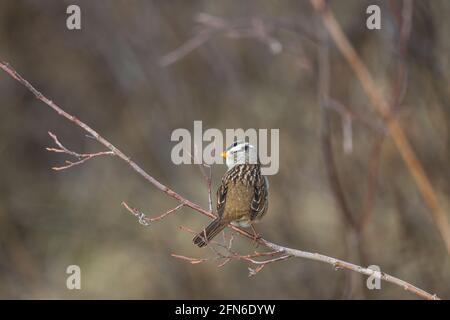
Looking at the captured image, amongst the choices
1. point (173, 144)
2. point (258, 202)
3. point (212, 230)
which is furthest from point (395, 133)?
point (173, 144)

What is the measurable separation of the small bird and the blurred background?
216cm

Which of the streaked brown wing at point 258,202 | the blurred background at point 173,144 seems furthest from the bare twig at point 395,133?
the blurred background at point 173,144

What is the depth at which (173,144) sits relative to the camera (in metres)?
9.52

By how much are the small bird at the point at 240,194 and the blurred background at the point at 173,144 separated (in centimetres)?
216

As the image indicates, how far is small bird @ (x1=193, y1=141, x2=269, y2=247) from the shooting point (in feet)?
15.5

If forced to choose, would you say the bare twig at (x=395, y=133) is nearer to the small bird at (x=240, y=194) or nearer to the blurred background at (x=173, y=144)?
the small bird at (x=240, y=194)

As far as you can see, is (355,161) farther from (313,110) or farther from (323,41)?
(323,41)

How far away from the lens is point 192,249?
10758 mm

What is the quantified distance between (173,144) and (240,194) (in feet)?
15.2

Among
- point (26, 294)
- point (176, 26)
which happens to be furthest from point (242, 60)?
point (26, 294)

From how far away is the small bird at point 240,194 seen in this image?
4.72 metres

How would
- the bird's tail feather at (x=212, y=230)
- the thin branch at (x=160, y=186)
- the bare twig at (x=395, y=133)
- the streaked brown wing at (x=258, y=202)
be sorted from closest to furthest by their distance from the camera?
the thin branch at (x=160, y=186) → the bird's tail feather at (x=212, y=230) → the bare twig at (x=395, y=133) → the streaked brown wing at (x=258, y=202)

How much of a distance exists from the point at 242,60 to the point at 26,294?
4820mm

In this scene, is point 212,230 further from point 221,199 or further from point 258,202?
point 258,202
